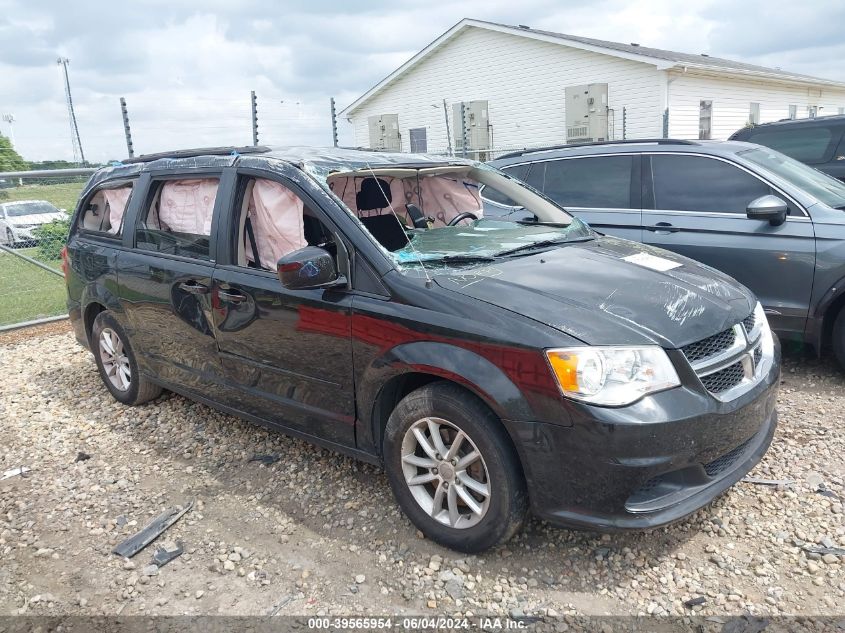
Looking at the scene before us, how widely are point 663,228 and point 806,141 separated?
4.68 metres

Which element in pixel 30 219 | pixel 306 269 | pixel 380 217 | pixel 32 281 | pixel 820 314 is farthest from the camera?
pixel 30 219

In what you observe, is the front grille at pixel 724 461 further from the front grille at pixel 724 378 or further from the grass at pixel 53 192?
the grass at pixel 53 192

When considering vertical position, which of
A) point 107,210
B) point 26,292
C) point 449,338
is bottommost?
point 26,292

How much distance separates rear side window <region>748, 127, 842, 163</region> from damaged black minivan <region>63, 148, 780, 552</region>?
5898 mm

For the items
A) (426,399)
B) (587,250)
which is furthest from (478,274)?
(587,250)

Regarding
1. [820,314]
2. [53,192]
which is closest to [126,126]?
[53,192]

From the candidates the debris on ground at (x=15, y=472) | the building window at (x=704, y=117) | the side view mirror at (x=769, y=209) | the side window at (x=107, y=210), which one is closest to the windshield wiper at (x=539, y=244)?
the side view mirror at (x=769, y=209)

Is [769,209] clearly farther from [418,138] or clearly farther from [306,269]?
[418,138]

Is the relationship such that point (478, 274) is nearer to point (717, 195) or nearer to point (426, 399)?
point (426, 399)

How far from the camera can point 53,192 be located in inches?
352

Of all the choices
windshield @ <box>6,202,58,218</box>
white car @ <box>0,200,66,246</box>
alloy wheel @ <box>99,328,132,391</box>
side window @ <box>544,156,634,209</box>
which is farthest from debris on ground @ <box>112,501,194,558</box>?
windshield @ <box>6,202,58,218</box>

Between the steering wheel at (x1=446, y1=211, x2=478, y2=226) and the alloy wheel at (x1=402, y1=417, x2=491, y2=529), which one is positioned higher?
the steering wheel at (x1=446, y1=211, x2=478, y2=226)

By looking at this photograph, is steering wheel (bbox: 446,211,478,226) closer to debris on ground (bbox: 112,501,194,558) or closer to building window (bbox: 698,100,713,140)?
debris on ground (bbox: 112,501,194,558)

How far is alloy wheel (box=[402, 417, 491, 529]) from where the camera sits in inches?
107
